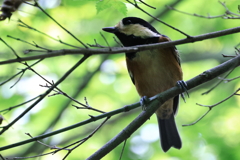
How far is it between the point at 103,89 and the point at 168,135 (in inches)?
104

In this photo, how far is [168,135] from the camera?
16.4 feet

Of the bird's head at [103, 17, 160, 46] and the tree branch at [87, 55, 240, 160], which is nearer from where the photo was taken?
the tree branch at [87, 55, 240, 160]

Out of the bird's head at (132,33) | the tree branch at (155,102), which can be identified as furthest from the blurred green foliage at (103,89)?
the tree branch at (155,102)

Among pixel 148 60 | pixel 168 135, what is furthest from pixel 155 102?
pixel 168 135

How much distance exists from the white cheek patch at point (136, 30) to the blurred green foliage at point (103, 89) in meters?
1.61

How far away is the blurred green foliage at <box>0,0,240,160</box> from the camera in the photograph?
5902 mm

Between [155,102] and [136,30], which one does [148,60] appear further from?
[155,102]

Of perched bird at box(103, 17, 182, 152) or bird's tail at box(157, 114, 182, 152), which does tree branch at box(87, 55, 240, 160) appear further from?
bird's tail at box(157, 114, 182, 152)

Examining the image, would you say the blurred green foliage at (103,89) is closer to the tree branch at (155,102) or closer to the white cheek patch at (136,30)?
the white cheek patch at (136,30)

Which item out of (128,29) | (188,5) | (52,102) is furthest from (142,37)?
(52,102)

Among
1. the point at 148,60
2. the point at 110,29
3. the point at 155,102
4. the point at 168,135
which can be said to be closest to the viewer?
the point at 155,102

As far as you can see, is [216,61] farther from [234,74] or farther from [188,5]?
[188,5]

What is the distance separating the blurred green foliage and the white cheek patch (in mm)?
1613

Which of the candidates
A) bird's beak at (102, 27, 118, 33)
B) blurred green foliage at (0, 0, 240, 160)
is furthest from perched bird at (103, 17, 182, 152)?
blurred green foliage at (0, 0, 240, 160)
